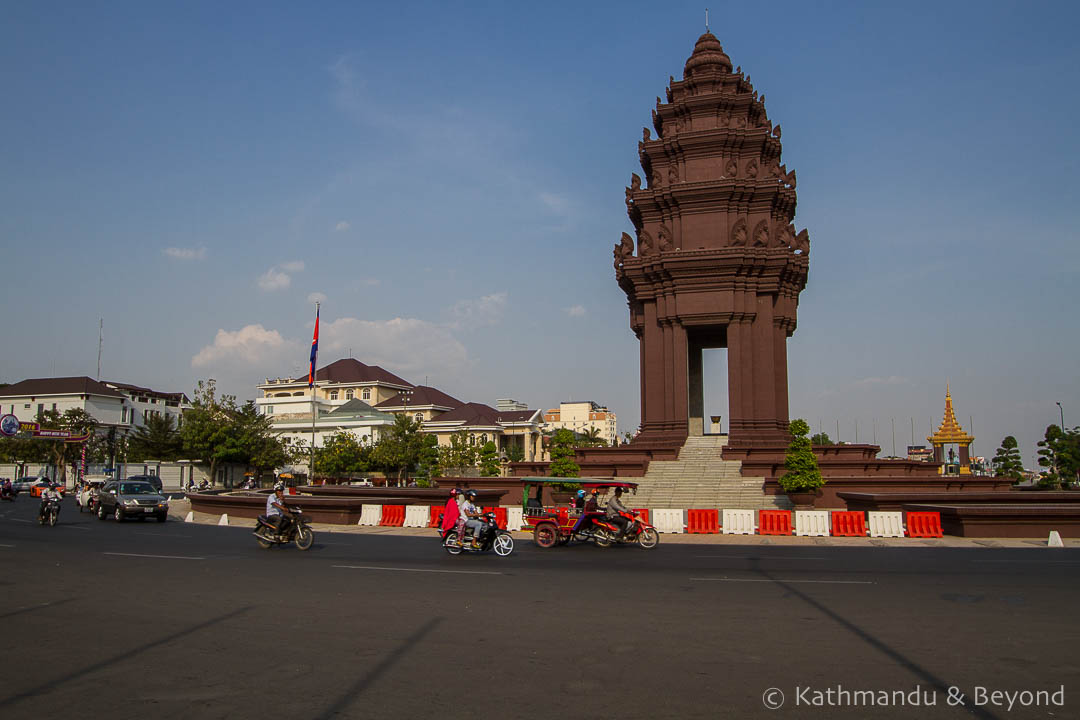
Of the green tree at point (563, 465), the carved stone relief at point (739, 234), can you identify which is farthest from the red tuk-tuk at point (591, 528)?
the carved stone relief at point (739, 234)

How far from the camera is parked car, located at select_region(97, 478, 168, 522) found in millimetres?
32125

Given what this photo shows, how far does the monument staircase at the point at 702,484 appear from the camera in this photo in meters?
34.9

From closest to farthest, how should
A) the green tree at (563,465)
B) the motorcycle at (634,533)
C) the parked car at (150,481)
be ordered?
the motorcycle at (634,533) → the parked car at (150,481) → the green tree at (563,465)

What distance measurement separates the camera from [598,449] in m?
41.4

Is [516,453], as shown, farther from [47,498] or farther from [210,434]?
[47,498]

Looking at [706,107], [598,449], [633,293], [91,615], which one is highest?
[706,107]

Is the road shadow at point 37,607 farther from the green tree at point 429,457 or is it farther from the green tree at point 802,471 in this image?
the green tree at point 429,457

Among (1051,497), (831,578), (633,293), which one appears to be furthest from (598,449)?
(831,578)

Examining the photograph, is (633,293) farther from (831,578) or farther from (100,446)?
(100,446)

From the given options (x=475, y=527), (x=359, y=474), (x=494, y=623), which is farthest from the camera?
(x=359, y=474)

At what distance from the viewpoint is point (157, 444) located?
77812 millimetres

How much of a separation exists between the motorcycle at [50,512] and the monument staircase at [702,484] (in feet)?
71.4

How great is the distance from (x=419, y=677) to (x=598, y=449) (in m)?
33.5

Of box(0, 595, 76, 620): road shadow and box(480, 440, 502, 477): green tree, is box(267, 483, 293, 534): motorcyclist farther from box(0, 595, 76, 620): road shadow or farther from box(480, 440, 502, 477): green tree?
box(480, 440, 502, 477): green tree
